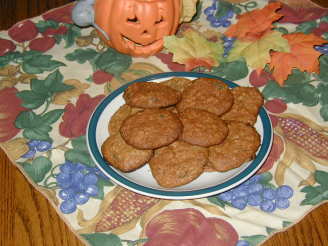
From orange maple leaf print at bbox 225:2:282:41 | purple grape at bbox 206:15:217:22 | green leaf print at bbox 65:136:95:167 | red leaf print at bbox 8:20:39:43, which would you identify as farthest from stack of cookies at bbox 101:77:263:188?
red leaf print at bbox 8:20:39:43

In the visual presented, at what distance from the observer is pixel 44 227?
3.38ft

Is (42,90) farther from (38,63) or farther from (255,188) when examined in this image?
(255,188)

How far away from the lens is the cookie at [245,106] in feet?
3.73

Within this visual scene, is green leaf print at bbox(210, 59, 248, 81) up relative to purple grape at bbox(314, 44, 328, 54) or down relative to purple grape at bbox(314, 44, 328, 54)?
down

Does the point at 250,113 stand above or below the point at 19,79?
above

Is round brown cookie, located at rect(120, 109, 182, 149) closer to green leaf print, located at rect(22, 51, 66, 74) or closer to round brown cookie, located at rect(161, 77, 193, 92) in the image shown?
round brown cookie, located at rect(161, 77, 193, 92)

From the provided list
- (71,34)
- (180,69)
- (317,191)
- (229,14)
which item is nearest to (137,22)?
(180,69)

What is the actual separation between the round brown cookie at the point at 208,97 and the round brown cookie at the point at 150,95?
1.1 inches

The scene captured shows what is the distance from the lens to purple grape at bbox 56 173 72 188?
1.11 m

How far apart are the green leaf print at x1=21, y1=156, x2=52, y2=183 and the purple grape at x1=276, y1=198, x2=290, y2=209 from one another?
0.65 meters

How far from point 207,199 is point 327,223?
12.1 inches

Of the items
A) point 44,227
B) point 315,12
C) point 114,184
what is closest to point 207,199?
point 114,184

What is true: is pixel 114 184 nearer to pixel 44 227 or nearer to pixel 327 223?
pixel 44 227

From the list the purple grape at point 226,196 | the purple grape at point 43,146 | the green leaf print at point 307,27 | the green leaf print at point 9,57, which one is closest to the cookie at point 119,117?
the purple grape at point 43,146
